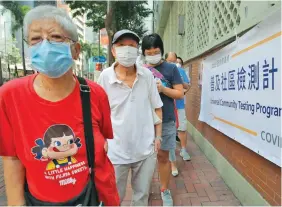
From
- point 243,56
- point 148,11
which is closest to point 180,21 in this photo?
point 243,56

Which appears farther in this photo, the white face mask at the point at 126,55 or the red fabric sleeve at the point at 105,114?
the white face mask at the point at 126,55

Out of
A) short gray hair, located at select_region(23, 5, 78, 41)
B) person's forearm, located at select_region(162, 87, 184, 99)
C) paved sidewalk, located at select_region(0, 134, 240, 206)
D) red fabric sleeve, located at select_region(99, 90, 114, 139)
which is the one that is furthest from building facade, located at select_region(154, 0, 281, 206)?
short gray hair, located at select_region(23, 5, 78, 41)

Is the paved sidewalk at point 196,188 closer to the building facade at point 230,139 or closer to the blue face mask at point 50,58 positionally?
the building facade at point 230,139

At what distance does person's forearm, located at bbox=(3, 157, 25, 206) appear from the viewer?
4.34 feet

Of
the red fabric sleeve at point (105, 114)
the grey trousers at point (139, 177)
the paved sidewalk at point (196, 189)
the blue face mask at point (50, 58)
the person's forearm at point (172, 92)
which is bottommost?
the paved sidewalk at point (196, 189)

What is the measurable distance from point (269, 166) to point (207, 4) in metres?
3.82

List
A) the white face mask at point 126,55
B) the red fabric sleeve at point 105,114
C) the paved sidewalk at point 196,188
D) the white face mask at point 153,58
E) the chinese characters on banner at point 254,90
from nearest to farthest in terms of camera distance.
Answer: the red fabric sleeve at point 105,114
the chinese characters on banner at point 254,90
the white face mask at point 126,55
the white face mask at point 153,58
the paved sidewalk at point 196,188

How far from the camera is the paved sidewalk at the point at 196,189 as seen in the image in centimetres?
323

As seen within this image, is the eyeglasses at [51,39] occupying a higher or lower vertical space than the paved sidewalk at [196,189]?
higher

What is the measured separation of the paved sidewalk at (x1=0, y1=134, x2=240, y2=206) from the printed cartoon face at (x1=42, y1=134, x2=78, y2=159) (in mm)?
2094

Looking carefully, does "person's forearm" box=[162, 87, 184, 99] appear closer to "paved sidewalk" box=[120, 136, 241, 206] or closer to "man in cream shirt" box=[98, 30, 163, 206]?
"man in cream shirt" box=[98, 30, 163, 206]

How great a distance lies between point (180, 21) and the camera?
8430mm

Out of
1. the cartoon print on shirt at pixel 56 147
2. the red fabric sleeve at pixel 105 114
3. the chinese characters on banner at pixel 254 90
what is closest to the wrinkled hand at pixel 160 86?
the chinese characters on banner at pixel 254 90

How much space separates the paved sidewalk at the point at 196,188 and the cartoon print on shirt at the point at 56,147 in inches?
81.8
